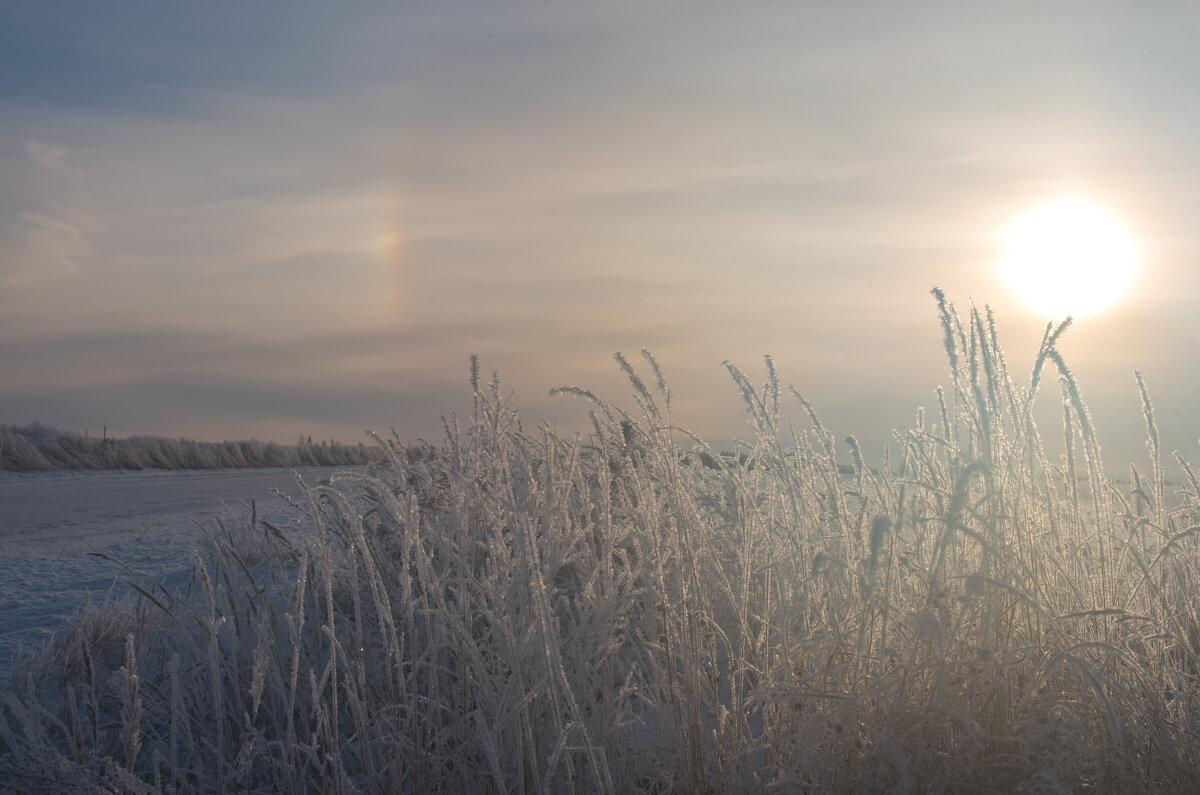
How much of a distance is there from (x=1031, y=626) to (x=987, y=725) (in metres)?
0.36

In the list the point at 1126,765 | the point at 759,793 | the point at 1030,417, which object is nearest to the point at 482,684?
the point at 759,793

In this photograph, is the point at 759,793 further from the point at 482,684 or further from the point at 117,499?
the point at 117,499

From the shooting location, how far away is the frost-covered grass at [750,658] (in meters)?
1.92

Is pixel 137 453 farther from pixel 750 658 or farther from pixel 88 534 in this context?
pixel 750 658

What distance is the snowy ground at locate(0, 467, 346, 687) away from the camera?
4008mm

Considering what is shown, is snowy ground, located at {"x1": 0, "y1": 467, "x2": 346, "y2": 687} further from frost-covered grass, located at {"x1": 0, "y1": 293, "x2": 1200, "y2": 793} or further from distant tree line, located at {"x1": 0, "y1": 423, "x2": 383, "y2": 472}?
distant tree line, located at {"x1": 0, "y1": 423, "x2": 383, "y2": 472}

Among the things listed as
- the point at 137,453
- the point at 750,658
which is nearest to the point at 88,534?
the point at 750,658

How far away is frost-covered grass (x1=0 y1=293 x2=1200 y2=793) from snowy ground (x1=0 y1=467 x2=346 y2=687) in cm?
62

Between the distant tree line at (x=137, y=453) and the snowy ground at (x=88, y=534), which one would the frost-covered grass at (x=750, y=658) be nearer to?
the snowy ground at (x=88, y=534)

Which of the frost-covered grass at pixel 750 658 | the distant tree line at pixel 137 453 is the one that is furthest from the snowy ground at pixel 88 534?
the distant tree line at pixel 137 453

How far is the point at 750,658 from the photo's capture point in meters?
3.01

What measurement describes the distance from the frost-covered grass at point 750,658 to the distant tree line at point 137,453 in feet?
41.7

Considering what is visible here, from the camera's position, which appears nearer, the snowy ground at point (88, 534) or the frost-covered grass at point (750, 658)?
the frost-covered grass at point (750, 658)

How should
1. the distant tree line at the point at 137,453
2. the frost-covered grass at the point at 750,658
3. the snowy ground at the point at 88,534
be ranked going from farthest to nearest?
the distant tree line at the point at 137,453, the snowy ground at the point at 88,534, the frost-covered grass at the point at 750,658
